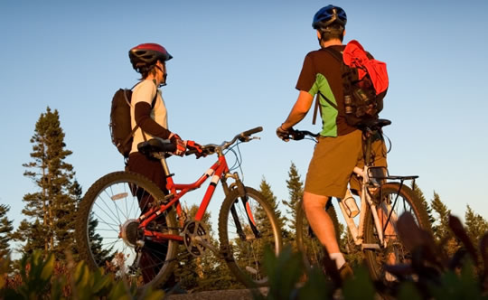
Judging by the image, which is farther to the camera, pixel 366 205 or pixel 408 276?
pixel 366 205

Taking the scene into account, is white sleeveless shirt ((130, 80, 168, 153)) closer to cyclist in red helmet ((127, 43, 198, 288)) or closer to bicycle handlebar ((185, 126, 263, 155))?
cyclist in red helmet ((127, 43, 198, 288))

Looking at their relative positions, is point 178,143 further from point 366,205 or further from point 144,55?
point 366,205

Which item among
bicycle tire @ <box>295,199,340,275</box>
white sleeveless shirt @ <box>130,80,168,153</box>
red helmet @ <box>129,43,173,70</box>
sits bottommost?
bicycle tire @ <box>295,199,340,275</box>

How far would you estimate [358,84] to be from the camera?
15.6 feet

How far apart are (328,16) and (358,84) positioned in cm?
65

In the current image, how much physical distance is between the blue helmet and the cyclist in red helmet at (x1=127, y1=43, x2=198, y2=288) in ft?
5.80

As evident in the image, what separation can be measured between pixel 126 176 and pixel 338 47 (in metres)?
2.05

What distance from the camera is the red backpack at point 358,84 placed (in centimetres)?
472

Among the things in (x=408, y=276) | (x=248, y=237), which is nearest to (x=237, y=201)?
(x=248, y=237)

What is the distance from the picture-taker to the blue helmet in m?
4.98

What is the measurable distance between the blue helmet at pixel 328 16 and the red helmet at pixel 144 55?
1.79 meters

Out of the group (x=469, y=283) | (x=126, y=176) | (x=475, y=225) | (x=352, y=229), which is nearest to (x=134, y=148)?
(x=126, y=176)

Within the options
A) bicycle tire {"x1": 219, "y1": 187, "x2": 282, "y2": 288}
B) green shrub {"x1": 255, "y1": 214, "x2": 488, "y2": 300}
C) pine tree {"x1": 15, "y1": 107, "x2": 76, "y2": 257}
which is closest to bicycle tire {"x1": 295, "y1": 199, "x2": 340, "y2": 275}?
bicycle tire {"x1": 219, "y1": 187, "x2": 282, "y2": 288}

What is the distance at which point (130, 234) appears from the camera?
202 inches
